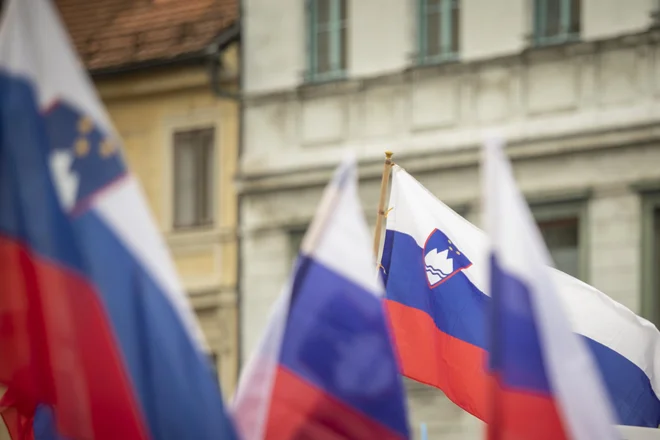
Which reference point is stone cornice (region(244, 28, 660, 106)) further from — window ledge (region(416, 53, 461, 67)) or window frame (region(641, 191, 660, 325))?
window frame (region(641, 191, 660, 325))

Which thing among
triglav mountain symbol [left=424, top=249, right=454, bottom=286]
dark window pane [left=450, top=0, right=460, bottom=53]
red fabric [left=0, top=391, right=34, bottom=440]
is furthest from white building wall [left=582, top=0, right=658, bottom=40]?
red fabric [left=0, top=391, right=34, bottom=440]

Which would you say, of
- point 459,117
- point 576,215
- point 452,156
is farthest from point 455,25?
point 576,215

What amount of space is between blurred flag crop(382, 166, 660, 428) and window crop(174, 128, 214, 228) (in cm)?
1245

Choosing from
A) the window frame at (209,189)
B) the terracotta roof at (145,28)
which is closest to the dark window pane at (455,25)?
the terracotta roof at (145,28)

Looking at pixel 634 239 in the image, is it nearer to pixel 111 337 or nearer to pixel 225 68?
pixel 225 68

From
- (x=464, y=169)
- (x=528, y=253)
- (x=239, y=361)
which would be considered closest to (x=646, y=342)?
(x=528, y=253)

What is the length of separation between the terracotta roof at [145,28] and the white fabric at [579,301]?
12490 millimetres

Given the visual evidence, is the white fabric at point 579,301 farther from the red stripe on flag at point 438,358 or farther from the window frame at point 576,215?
the window frame at point 576,215

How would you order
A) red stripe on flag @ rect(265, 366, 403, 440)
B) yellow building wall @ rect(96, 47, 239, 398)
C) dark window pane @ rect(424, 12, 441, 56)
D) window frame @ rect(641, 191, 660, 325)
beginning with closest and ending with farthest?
red stripe on flag @ rect(265, 366, 403, 440)
window frame @ rect(641, 191, 660, 325)
dark window pane @ rect(424, 12, 441, 56)
yellow building wall @ rect(96, 47, 239, 398)

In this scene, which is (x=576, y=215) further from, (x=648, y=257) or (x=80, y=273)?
(x=80, y=273)

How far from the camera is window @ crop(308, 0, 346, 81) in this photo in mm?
24641

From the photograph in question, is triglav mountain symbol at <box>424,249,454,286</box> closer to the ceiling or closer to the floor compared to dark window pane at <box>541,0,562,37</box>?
closer to the floor

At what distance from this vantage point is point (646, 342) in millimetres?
13516

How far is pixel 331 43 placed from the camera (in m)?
24.8
